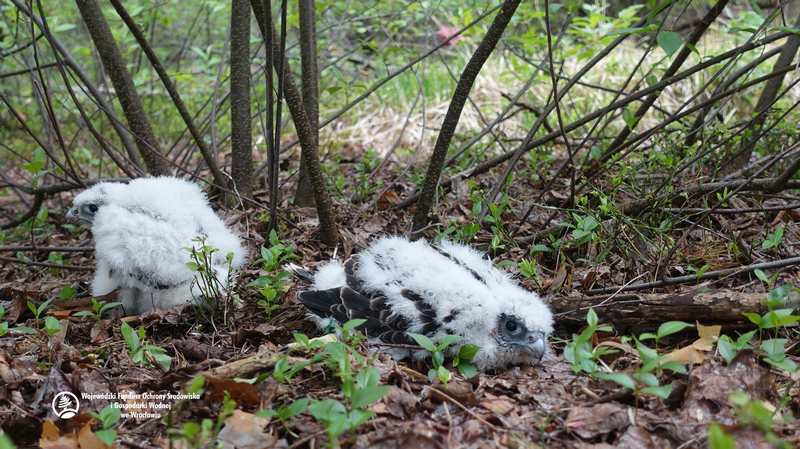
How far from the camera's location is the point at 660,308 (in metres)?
2.88

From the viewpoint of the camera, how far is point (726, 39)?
8727 millimetres

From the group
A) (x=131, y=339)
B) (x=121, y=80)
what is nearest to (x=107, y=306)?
(x=131, y=339)

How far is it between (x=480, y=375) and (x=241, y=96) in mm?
2377

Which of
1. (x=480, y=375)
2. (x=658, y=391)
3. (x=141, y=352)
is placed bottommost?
(x=480, y=375)

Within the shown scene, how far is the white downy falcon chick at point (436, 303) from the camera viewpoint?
9.02 ft

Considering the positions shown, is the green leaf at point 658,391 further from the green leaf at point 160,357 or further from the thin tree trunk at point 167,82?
the thin tree trunk at point 167,82

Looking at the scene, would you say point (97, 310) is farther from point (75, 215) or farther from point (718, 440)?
point (718, 440)

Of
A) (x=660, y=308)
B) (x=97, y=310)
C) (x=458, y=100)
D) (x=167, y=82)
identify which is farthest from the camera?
(x=167, y=82)

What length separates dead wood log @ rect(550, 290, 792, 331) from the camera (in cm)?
279

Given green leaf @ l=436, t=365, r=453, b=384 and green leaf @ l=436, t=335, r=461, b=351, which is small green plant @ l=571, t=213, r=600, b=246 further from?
green leaf @ l=436, t=365, r=453, b=384

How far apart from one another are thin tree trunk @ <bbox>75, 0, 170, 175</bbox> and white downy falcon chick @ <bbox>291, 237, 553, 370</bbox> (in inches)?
70.3

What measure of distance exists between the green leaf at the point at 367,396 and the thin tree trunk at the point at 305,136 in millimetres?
1765

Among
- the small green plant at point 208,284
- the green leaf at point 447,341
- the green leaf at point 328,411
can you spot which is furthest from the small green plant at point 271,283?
the green leaf at point 328,411

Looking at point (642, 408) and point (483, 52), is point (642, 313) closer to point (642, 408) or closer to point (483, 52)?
point (642, 408)
